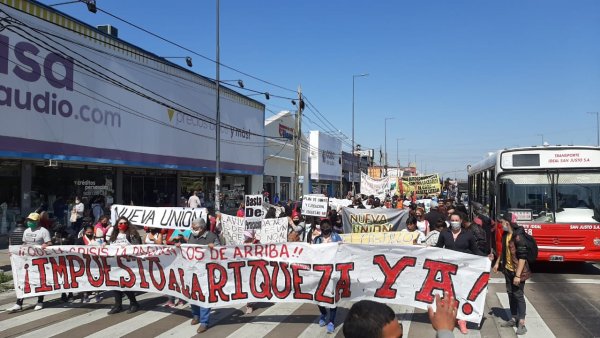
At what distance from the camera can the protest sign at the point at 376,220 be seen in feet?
48.4

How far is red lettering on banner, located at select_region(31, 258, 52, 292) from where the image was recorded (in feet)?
26.6

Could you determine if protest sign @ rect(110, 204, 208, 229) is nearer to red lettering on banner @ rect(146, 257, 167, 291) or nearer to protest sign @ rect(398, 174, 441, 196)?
red lettering on banner @ rect(146, 257, 167, 291)

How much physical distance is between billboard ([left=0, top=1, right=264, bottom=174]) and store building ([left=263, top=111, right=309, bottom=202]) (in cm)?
998

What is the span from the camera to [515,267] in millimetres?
6852

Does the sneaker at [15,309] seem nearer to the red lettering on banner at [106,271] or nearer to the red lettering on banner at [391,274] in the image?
the red lettering on banner at [106,271]

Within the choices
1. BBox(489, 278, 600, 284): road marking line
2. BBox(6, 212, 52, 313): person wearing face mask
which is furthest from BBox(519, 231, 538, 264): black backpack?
BBox(6, 212, 52, 313): person wearing face mask

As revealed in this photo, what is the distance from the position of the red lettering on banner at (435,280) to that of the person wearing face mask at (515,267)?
793 mm

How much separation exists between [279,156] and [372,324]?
1493 inches

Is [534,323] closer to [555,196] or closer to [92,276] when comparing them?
[555,196]

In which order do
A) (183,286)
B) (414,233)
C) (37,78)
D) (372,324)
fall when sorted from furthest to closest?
(37,78) → (414,233) → (183,286) → (372,324)

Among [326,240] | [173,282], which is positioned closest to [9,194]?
[173,282]

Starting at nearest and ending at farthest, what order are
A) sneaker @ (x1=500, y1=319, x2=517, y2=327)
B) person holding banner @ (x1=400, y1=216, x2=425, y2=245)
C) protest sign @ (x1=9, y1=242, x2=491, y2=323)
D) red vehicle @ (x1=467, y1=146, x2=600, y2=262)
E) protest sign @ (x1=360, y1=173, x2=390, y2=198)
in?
protest sign @ (x1=9, y1=242, x2=491, y2=323) → sneaker @ (x1=500, y1=319, x2=517, y2=327) → person holding banner @ (x1=400, y1=216, x2=425, y2=245) → red vehicle @ (x1=467, y1=146, x2=600, y2=262) → protest sign @ (x1=360, y1=173, x2=390, y2=198)

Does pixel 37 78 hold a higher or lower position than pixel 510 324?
higher

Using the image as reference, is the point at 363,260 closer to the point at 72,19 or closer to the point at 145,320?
the point at 145,320
